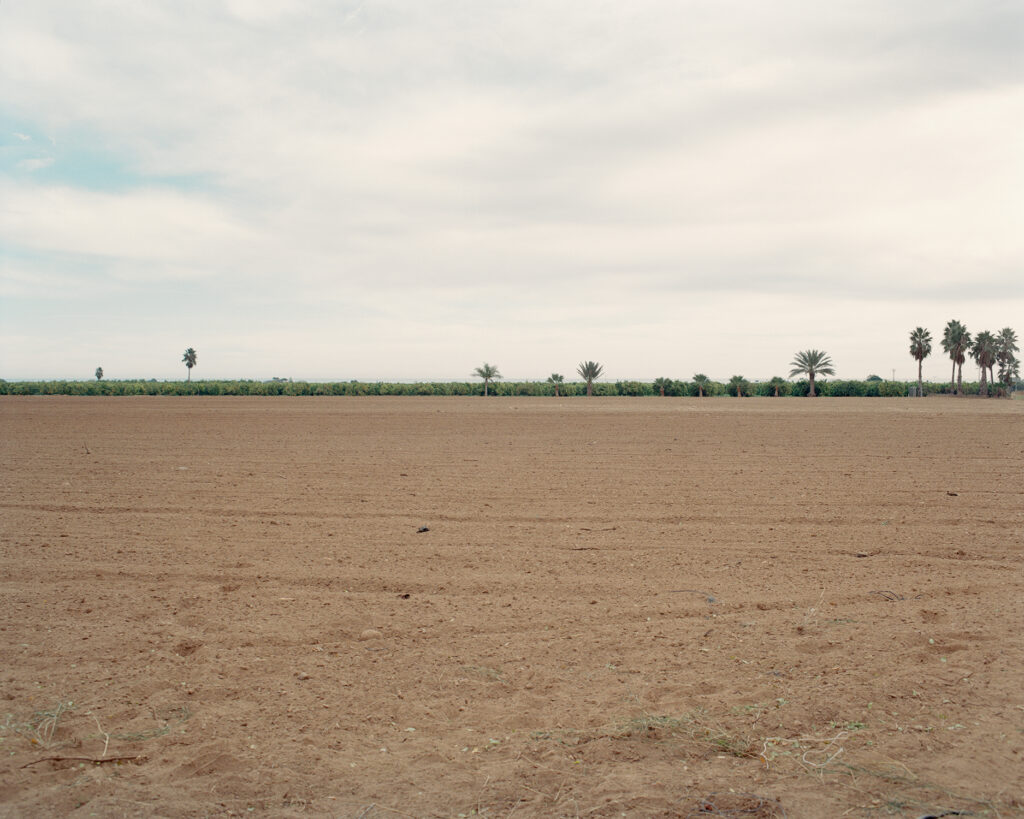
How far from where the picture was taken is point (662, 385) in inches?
3506

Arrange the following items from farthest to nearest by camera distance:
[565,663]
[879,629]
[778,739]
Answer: [879,629] < [565,663] < [778,739]

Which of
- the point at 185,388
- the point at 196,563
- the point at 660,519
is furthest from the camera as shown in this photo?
the point at 185,388

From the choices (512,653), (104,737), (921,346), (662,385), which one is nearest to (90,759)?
(104,737)

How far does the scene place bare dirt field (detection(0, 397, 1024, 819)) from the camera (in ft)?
12.7

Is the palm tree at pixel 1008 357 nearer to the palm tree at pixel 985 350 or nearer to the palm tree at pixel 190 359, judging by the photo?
the palm tree at pixel 985 350

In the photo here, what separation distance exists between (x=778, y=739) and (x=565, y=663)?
1.61 m

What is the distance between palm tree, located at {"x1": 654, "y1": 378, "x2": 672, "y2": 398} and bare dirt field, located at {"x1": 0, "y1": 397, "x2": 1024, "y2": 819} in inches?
3044

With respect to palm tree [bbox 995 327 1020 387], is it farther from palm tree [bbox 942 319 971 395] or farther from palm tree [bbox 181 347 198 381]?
palm tree [bbox 181 347 198 381]

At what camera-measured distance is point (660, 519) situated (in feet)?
33.5

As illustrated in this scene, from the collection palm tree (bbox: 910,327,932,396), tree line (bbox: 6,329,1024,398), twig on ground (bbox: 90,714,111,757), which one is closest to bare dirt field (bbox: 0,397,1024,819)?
twig on ground (bbox: 90,714,111,757)

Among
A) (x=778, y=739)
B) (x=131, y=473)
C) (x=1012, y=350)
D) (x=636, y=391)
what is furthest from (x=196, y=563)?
(x=1012, y=350)

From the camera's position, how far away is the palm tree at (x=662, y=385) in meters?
89.0

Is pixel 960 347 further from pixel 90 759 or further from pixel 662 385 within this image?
pixel 90 759

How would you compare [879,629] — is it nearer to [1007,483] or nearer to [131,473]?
[1007,483]
